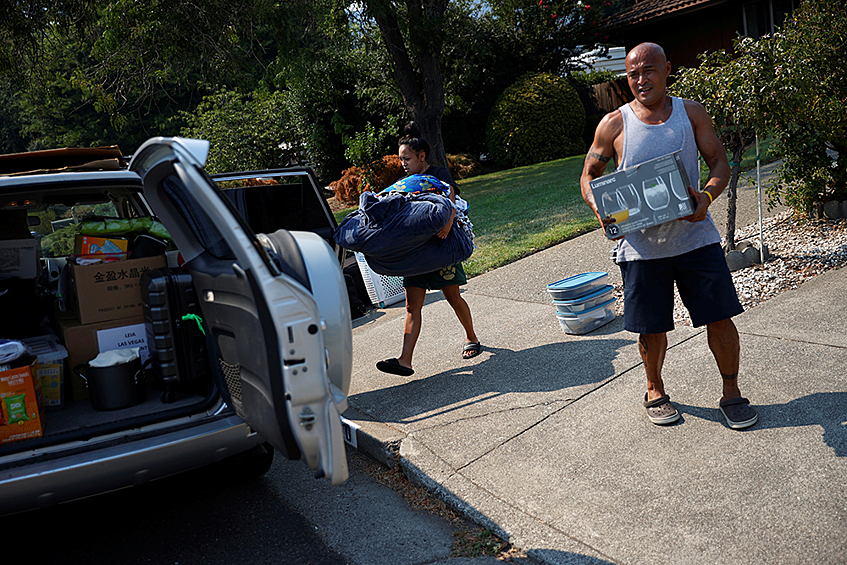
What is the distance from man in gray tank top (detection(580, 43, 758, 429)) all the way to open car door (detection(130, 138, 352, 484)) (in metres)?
1.58

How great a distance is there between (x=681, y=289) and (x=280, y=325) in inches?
84.5

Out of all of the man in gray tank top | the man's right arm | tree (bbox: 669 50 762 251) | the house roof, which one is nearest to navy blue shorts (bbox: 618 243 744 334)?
the man in gray tank top

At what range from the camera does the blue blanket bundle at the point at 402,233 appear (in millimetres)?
4461

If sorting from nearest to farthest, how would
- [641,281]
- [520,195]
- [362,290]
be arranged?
[641,281] < [362,290] < [520,195]

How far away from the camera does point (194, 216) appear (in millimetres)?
3402

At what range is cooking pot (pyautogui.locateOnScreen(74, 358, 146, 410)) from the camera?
11.5 ft

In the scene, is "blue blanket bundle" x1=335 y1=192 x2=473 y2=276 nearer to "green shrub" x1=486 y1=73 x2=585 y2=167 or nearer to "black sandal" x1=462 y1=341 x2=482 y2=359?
"black sandal" x1=462 y1=341 x2=482 y2=359

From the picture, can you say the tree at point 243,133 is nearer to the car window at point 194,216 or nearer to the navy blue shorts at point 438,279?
the navy blue shorts at point 438,279

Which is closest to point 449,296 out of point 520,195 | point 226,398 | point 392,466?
point 392,466

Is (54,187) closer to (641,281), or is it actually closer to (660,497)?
(641,281)

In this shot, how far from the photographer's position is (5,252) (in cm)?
446

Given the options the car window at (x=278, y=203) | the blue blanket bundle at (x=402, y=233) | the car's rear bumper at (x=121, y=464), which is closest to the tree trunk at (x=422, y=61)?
the car window at (x=278, y=203)

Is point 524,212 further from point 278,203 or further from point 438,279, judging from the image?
point 438,279

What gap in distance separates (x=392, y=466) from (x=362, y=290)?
354 cm
